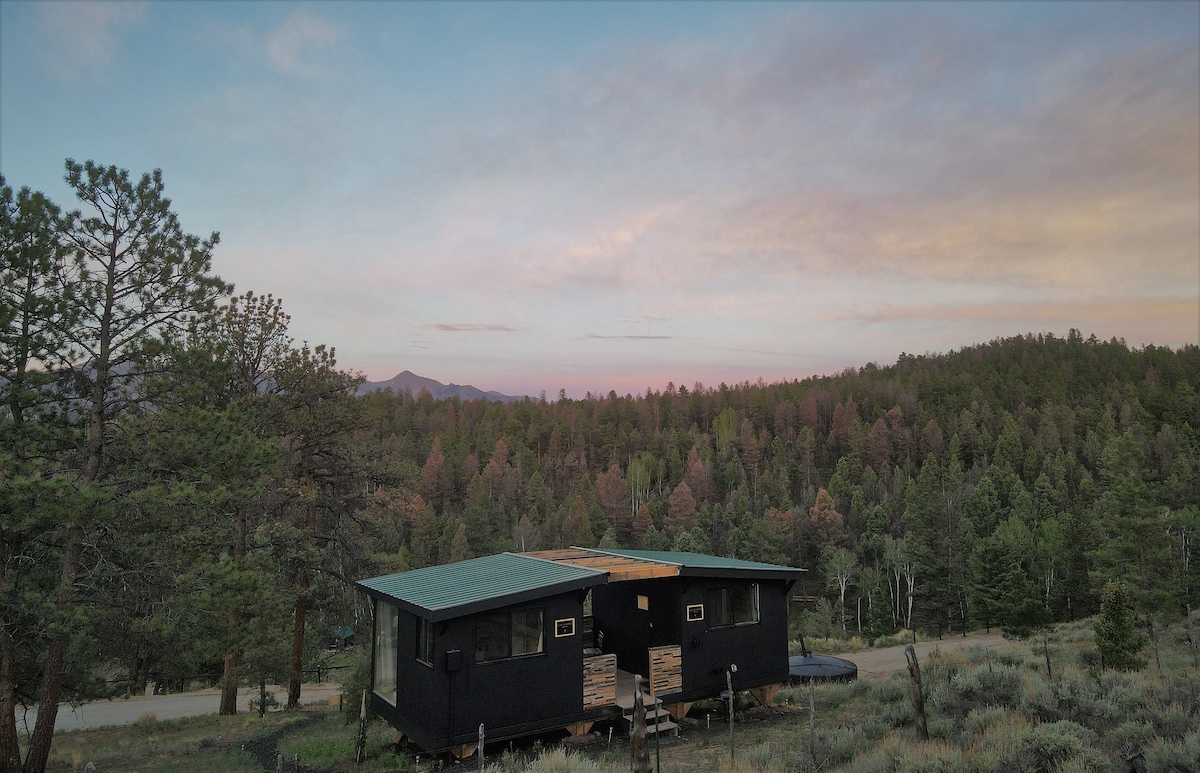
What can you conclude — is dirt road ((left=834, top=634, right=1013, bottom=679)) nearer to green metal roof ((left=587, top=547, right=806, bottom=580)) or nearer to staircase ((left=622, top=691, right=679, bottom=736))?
green metal roof ((left=587, top=547, right=806, bottom=580))

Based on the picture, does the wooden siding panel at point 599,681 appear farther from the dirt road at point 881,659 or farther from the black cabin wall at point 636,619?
the dirt road at point 881,659

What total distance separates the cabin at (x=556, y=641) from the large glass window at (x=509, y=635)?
2 cm

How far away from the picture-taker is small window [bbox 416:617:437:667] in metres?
10.5

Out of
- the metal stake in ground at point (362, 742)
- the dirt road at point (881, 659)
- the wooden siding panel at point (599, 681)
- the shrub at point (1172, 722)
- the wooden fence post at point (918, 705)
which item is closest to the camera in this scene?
the shrub at point (1172, 722)

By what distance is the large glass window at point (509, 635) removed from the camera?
417 inches

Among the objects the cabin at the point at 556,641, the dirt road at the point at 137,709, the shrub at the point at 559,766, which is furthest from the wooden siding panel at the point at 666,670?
the dirt road at the point at 137,709

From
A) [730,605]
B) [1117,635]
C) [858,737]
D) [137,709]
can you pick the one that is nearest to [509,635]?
[730,605]

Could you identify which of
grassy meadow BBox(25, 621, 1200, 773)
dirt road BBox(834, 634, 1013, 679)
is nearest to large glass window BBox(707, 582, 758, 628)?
grassy meadow BBox(25, 621, 1200, 773)

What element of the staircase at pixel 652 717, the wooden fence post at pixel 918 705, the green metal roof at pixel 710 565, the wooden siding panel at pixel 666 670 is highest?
the green metal roof at pixel 710 565

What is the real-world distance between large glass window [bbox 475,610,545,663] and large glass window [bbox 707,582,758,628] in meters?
3.84

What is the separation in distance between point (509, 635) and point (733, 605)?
5027 mm

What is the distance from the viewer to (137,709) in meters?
21.2

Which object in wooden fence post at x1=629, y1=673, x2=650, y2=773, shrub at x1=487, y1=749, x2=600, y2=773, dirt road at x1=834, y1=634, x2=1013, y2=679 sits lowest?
dirt road at x1=834, y1=634, x2=1013, y2=679

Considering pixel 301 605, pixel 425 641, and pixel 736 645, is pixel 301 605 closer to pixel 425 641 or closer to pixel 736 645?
pixel 425 641
